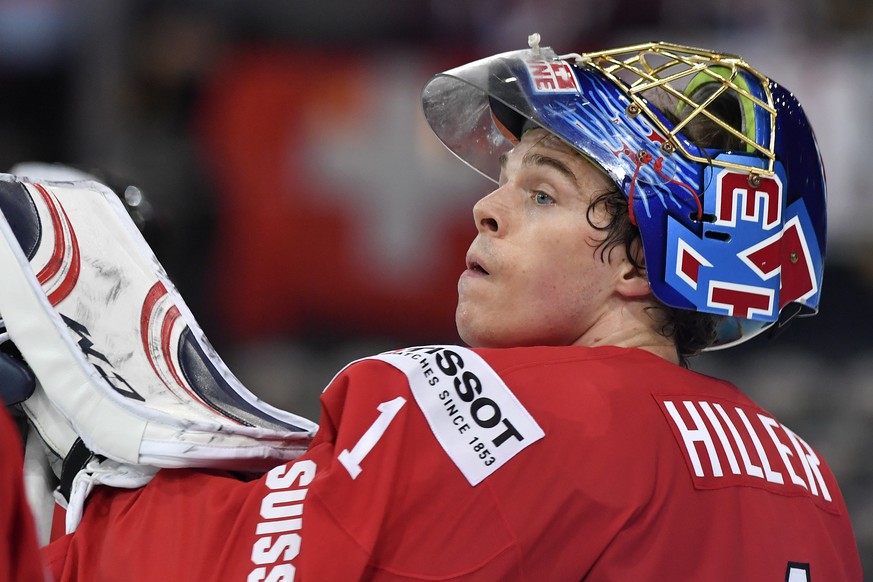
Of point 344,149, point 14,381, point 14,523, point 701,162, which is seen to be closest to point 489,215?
point 701,162

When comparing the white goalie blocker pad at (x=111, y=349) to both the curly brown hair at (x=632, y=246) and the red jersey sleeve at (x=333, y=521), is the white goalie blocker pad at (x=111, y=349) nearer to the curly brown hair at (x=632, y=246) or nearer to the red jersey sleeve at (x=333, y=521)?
the red jersey sleeve at (x=333, y=521)

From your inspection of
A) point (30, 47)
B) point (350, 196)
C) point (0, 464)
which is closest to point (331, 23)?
point (350, 196)

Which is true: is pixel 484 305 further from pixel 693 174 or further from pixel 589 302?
pixel 693 174

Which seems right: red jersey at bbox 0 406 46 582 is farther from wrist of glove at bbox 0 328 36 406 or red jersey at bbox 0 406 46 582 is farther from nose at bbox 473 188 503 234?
nose at bbox 473 188 503 234

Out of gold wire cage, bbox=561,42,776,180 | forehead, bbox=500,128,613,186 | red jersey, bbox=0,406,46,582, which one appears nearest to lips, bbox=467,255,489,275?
forehead, bbox=500,128,613,186

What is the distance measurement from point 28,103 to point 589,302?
3.77m

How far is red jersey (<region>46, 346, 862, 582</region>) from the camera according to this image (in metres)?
1.46

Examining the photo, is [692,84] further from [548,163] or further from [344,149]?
[344,149]

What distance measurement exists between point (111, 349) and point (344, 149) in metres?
3.03

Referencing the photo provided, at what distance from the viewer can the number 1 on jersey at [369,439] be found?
149 centimetres

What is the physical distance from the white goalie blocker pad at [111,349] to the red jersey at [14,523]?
454mm

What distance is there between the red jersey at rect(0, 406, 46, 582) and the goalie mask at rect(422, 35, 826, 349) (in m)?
1.01

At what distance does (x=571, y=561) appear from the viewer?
149cm

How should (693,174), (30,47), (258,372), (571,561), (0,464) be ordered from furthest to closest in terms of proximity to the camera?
(30,47)
(258,372)
(693,174)
(571,561)
(0,464)
